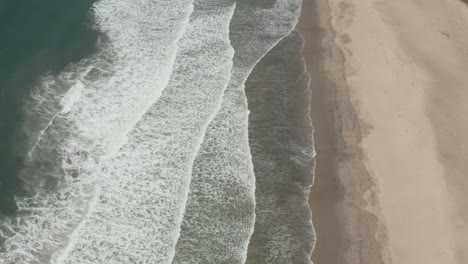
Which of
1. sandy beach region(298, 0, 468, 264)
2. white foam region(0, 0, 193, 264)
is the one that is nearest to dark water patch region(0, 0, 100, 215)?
white foam region(0, 0, 193, 264)

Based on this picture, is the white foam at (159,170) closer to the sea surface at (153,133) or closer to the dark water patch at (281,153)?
the sea surface at (153,133)

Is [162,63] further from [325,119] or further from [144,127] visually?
[325,119]

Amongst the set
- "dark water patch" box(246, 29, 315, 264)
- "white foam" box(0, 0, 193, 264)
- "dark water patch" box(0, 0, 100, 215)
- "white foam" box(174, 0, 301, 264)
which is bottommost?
A: "dark water patch" box(246, 29, 315, 264)

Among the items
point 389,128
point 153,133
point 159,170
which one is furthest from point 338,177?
point 153,133

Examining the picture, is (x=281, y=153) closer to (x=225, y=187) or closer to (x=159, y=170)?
(x=225, y=187)

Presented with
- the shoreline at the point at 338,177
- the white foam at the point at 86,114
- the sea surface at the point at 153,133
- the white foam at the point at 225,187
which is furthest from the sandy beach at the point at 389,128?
the white foam at the point at 86,114

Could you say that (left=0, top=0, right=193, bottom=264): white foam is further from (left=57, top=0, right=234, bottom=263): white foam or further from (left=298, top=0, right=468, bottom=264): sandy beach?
(left=298, top=0, right=468, bottom=264): sandy beach

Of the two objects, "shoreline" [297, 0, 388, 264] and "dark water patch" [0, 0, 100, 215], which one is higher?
"dark water patch" [0, 0, 100, 215]
